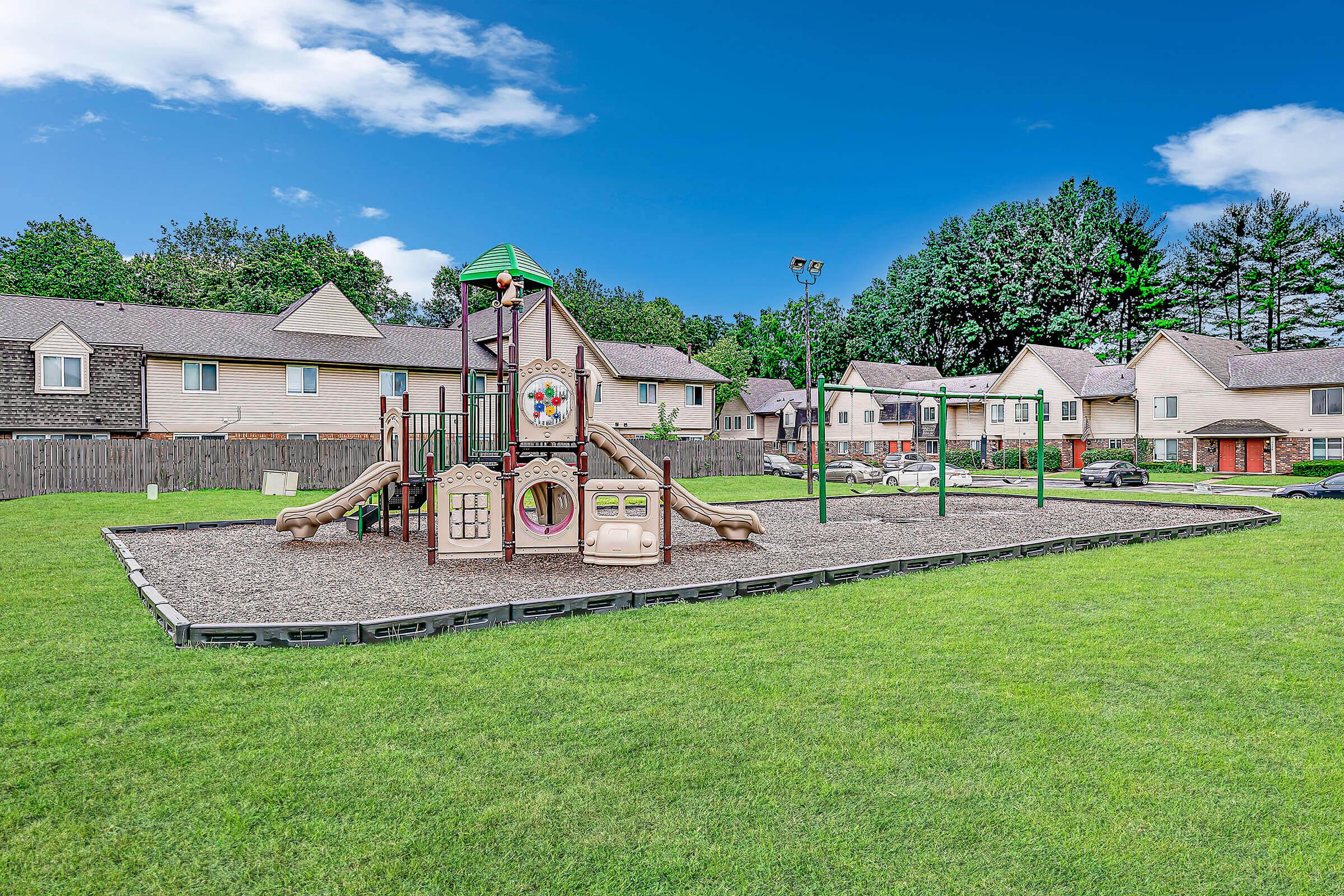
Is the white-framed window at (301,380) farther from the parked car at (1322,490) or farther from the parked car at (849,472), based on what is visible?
the parked car at (1322,490)

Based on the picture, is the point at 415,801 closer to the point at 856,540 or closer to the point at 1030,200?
the point at 856,540

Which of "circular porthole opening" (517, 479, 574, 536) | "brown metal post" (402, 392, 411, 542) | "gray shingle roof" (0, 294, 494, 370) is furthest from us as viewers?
"gray shingle roof" (0, 294, 494, 370)

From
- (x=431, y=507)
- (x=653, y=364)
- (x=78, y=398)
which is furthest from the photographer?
(x=653, y=364)

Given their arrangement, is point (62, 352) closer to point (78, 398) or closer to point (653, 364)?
point (78, 398)

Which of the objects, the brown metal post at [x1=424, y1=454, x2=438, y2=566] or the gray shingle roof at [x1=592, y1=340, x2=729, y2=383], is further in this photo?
the gray shingle roof at [x1=592, y1=340, x2=729, y2=383]

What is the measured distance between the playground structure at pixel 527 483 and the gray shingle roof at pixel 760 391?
176 feet

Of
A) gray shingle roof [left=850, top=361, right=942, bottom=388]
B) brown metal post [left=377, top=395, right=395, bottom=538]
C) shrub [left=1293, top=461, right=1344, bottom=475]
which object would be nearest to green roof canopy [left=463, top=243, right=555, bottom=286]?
brown metal post [left=377, top=395, right=395, bottom=538]

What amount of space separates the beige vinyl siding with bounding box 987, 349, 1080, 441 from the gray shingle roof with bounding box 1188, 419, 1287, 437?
5262 millimetres

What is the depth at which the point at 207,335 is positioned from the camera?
33.3 m

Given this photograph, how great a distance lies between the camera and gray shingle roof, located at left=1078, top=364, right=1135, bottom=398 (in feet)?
168

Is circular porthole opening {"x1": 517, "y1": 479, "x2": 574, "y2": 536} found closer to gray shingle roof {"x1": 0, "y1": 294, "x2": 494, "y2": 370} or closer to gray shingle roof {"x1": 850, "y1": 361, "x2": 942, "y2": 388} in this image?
gray shingle roof {"x1": 0, "y1": 294, "x2": 494, "y2": 370}

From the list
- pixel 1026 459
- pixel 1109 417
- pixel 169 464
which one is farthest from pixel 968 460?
pixel 169 464

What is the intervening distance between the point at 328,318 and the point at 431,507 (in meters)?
28.0

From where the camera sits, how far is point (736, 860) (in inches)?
142
